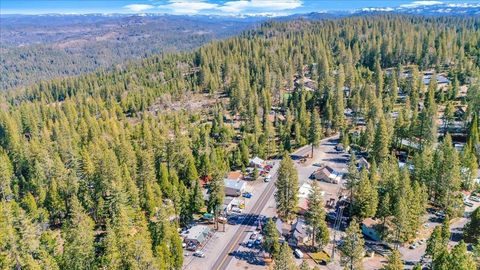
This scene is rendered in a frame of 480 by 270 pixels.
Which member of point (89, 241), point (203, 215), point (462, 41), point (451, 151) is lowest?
point (203, 215)

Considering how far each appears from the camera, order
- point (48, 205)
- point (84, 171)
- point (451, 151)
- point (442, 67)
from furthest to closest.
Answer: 1. point (442, 67)
2. point (84, 171)
3. point (48, 205)
4. point (451, 151)

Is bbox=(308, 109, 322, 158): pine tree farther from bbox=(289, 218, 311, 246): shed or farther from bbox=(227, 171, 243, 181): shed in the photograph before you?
bbox=(289, 218, 311, 246): shed

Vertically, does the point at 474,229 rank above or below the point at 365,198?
below

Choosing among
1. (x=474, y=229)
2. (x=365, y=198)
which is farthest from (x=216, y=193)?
(x=474, y=229)

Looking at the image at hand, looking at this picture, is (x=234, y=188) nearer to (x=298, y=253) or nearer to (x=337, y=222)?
(x=337, y=222)

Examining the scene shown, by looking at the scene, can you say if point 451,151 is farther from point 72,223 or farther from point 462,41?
point 462,41

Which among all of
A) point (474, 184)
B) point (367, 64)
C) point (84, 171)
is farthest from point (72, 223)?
point (367, 64)

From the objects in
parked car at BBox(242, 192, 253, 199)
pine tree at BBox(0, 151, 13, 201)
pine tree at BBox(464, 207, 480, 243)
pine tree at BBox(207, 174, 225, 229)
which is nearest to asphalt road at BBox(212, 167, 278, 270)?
parked car at BBox(242, 192, 253, 199)

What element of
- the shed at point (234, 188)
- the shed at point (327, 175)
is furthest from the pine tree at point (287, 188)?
the shed at point (327, 175)
